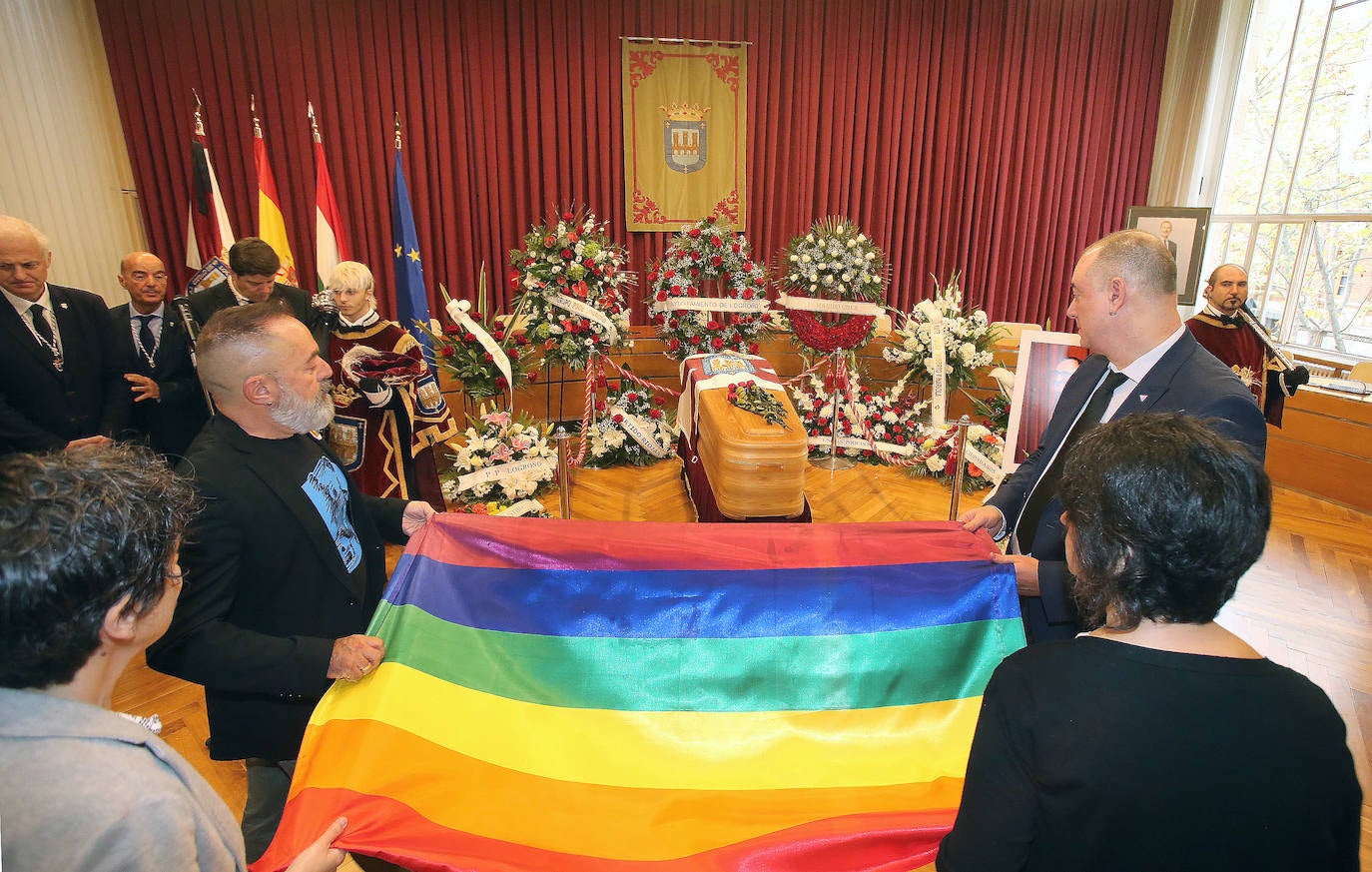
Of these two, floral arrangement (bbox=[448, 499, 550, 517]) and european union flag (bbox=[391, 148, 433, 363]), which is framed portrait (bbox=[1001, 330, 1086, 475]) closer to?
floral arrangement (bbox=[448, 499, 550, 517])

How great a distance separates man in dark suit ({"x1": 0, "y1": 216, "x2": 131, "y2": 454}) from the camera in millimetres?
2654

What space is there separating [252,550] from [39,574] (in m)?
0.83

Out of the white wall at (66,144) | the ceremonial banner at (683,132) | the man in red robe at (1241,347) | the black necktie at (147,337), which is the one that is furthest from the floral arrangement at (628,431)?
the man in red robe at (1241,347)

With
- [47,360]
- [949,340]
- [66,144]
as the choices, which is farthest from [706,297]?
[66,144]

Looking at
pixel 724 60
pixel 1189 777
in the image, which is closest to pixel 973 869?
pixel 1189 777

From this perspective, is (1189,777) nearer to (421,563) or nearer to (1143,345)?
(1143,345)

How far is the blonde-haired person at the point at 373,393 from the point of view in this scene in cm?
328

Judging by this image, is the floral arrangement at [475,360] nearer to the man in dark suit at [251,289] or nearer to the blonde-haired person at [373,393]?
the blonde-haired person at [373,393]

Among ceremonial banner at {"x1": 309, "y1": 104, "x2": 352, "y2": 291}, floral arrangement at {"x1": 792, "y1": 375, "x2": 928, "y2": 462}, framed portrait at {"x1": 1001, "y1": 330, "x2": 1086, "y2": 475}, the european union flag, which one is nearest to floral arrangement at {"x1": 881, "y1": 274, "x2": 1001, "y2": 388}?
floral arrangement at {"x1": 792, "y1": 375, "x2": 928, "y2": 462}

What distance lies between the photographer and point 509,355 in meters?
4.62

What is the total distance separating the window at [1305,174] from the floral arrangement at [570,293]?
6.04 m

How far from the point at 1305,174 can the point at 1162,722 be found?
25.5ft

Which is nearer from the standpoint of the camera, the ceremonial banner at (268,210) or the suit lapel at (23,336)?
the suit lapel at (23,336)

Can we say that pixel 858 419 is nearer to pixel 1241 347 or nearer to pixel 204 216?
pixel 1241 347
